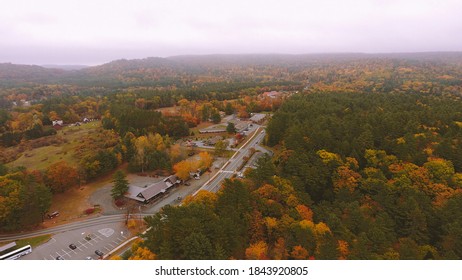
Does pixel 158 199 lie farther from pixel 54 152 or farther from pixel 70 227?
pixel 54 152

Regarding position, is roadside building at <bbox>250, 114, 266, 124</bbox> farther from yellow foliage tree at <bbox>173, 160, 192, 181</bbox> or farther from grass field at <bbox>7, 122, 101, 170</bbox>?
grass field at <bbox>7, 122, 101, 170</bbox>

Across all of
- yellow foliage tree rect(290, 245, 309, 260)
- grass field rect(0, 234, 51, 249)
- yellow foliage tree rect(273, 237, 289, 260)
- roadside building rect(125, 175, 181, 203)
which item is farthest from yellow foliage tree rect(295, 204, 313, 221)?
grass field rect(0, 234, 51, 249)

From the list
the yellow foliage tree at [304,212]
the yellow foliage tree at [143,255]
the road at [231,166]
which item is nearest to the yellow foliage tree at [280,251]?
the yellow foliage tree at [304,212]

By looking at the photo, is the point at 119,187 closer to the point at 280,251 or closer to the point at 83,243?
the point at 83,243

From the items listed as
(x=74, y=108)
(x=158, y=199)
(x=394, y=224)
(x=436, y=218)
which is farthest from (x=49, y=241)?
(x=74, y=108)

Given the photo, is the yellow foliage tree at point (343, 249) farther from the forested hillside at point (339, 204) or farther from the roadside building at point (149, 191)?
the roadside building at point (149, 191)
